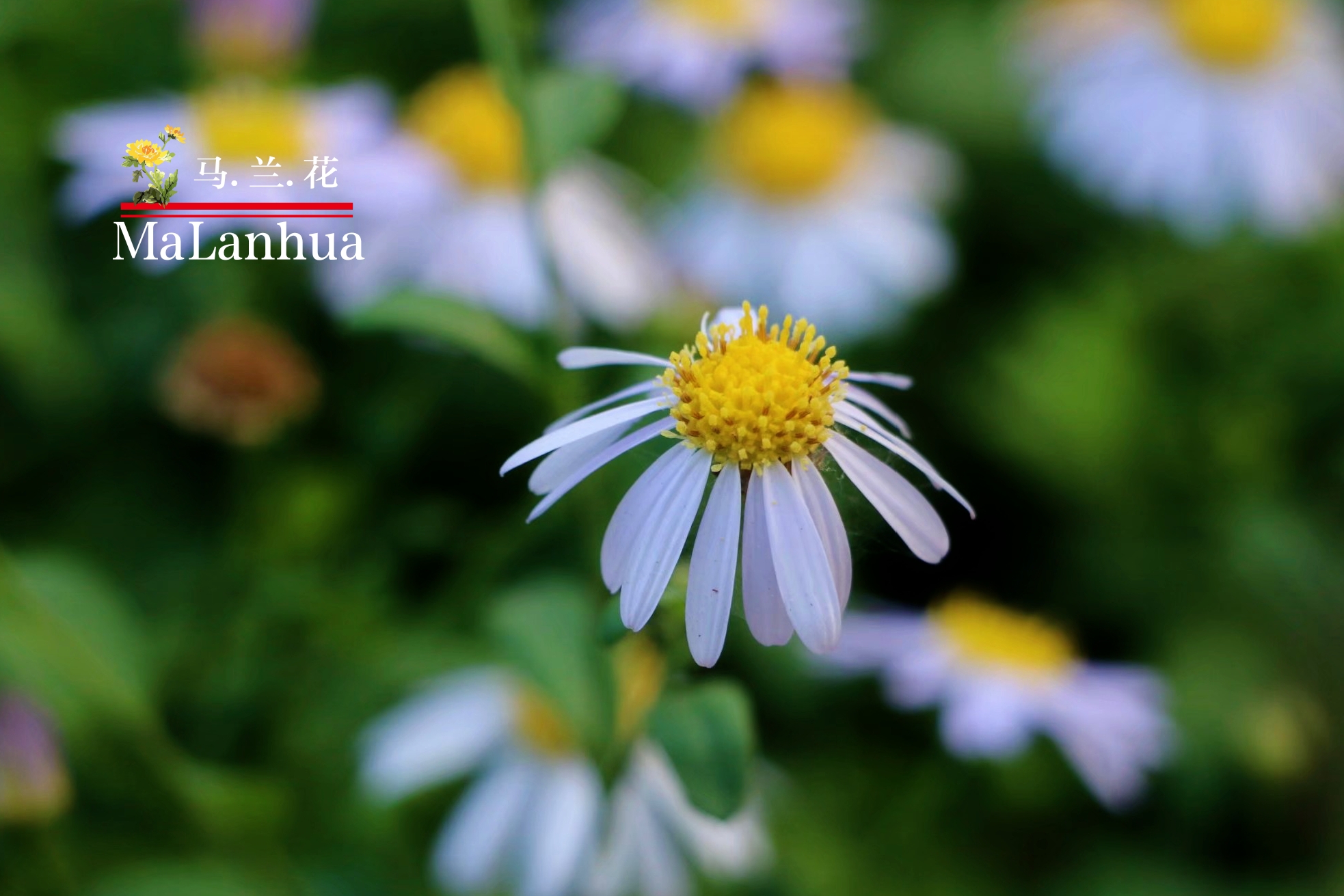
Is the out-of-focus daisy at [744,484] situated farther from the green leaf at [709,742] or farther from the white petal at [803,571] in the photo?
the green leaf at [709,742]

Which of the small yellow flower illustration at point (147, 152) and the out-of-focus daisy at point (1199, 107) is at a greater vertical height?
the out-of-focus daisy at point (1199, 107)

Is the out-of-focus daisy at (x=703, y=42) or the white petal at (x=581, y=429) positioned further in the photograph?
the out-of-focus daisy at (x=703, y=42)

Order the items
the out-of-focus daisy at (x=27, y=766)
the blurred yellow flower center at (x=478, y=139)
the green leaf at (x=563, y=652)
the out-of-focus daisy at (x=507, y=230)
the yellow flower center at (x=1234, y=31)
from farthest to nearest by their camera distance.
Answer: the yellow flower center at (x=1234, y=31)
the blurred yellow flower center at (x=478, y=139)
the out-of-focus daisy at (x=507, y=230)
the out-of-focus daisy at (x=27, y=766)
the green leaf at (x=563, y=652)

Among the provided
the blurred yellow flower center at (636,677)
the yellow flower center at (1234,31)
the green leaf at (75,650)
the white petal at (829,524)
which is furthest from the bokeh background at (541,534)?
the yellow flower center at (1234,31)

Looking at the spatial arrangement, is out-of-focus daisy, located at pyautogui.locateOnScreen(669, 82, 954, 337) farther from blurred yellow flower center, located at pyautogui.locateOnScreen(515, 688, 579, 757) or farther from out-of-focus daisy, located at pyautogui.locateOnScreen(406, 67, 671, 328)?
blurred yellow flower center, located at pyautogui.locateOnScreen(515, 688, 579, 757)

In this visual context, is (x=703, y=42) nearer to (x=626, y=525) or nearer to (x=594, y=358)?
(x=594, y=358)

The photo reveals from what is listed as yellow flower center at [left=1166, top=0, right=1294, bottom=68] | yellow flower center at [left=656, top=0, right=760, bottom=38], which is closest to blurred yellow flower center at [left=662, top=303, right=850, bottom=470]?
yellow flower center at [left=656, top=0, right=760, bottom=38]

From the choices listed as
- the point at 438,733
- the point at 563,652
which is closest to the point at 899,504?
the point at 563,652
